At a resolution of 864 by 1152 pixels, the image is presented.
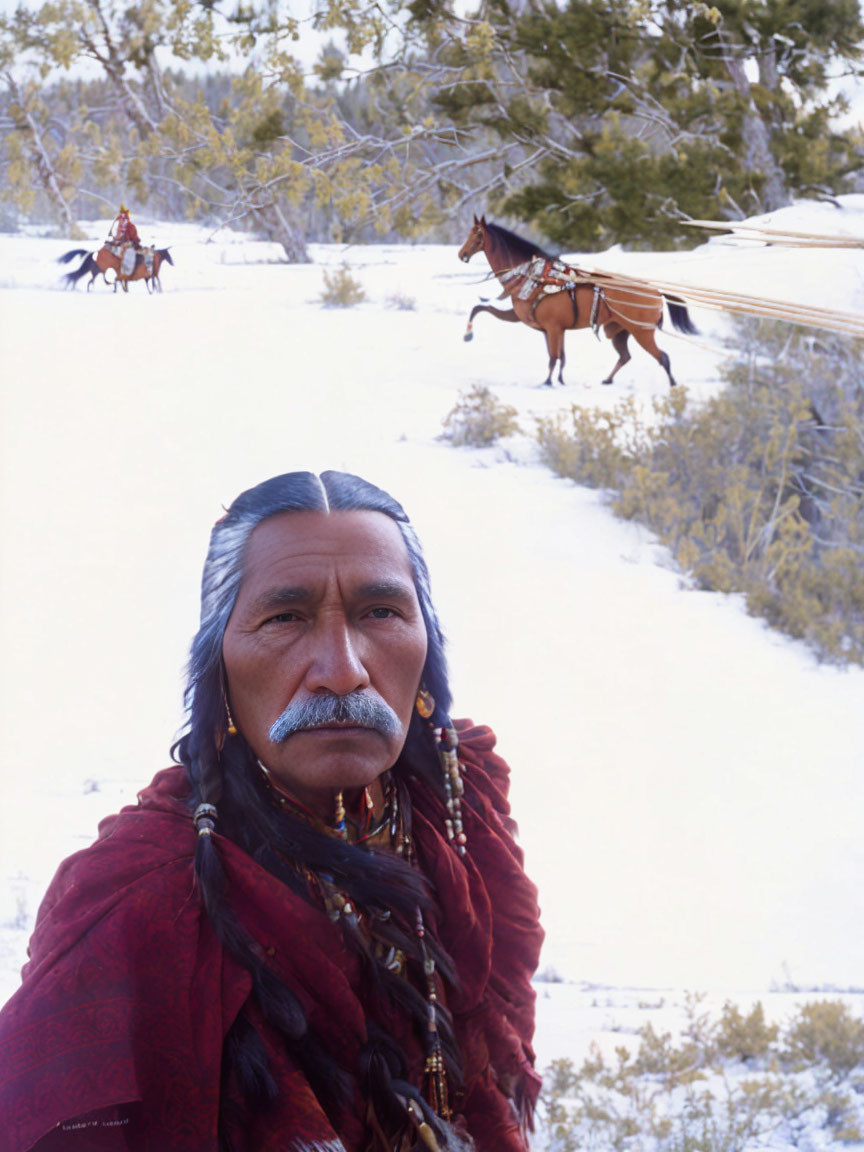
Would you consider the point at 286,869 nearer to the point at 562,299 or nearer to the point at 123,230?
the point at 562,299

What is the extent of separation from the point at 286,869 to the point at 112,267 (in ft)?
4.24

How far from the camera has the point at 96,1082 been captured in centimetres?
95

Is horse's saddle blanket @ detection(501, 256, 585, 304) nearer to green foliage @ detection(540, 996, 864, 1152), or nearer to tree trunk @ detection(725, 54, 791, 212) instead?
tree trunk @ detection(725, 54, 791, 212)

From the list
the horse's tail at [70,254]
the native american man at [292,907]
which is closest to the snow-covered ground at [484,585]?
the horse's tail at [70,254]

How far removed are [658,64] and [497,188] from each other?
433mm

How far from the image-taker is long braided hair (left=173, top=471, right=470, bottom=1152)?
1.01 meters

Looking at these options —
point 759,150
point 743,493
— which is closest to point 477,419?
point 743,493

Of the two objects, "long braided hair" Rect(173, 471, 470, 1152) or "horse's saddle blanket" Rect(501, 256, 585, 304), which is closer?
"long braided hair" Rect(173, 471, 470, 1152)

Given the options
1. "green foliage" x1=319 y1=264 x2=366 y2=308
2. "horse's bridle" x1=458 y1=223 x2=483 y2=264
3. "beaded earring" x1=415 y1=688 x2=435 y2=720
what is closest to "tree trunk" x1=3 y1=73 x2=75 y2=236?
"green foliage" x1=319 y1=264 x2=366 y2=308

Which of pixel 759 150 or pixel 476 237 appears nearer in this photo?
pixel 476 237

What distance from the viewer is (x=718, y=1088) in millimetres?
1688

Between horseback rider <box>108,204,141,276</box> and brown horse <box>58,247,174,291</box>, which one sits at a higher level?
horseback rider <box>108,204,141,276</box>

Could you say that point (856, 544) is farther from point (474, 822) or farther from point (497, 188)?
point (474, 822)

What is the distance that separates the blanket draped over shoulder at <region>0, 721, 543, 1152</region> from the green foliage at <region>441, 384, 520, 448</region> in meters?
1.07
